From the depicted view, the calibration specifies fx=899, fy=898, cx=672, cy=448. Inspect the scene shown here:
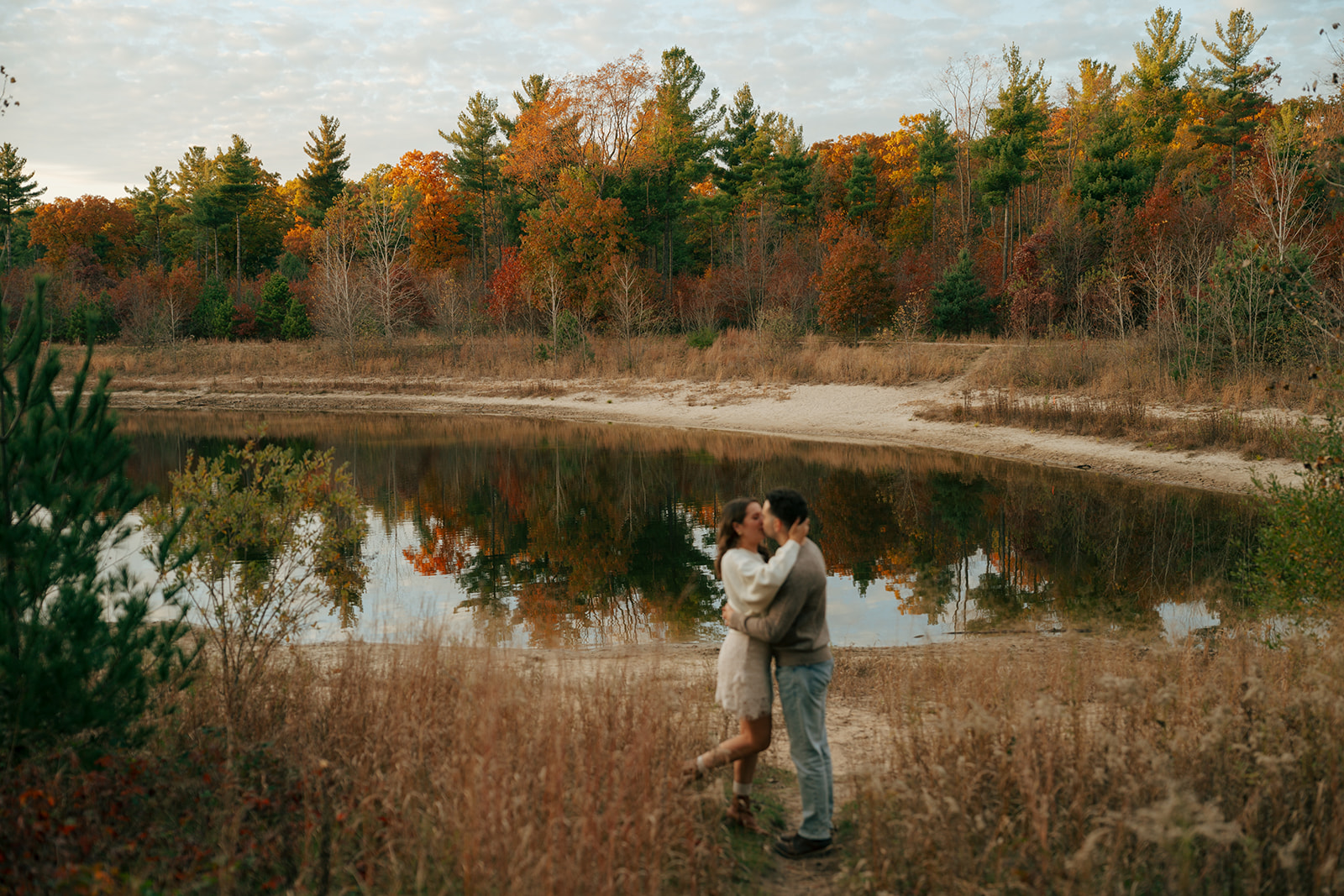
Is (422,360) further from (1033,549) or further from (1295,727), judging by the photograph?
(1295,727)

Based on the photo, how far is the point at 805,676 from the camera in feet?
14.8

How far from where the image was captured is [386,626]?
10.2 m

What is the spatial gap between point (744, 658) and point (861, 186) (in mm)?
50653

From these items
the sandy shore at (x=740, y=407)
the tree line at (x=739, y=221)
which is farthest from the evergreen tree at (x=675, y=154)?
the sandy shore at (x=740, y=407)

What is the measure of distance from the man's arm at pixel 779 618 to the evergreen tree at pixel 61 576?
305cm

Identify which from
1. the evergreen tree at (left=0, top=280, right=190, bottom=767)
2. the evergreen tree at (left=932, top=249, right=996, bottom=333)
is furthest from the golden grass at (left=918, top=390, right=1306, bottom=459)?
the evergreen tree at (left=0, top=280, right=190, bottom=767)

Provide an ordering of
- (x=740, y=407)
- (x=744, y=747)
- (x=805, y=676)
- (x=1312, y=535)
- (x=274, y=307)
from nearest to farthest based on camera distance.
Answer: (x=805, y=676) < (x=744, y=747) < (x=1312, y=535) < (x=740, y=407) < (x=274, y=307)

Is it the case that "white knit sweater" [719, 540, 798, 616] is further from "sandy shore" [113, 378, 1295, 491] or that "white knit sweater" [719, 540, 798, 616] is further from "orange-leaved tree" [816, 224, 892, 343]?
"orange-leaved tree" [816, 224, 892, 343]

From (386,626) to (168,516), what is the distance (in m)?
4.02

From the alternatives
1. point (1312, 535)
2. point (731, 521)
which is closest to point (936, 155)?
point (1312, 535)

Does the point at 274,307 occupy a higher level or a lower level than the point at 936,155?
lower

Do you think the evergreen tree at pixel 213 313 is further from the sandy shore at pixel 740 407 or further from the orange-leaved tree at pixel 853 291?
the orange-leaved tree at pixel 853 291

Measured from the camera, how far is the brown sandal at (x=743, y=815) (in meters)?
4.75

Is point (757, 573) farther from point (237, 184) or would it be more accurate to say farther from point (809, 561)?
point (237, 184)
